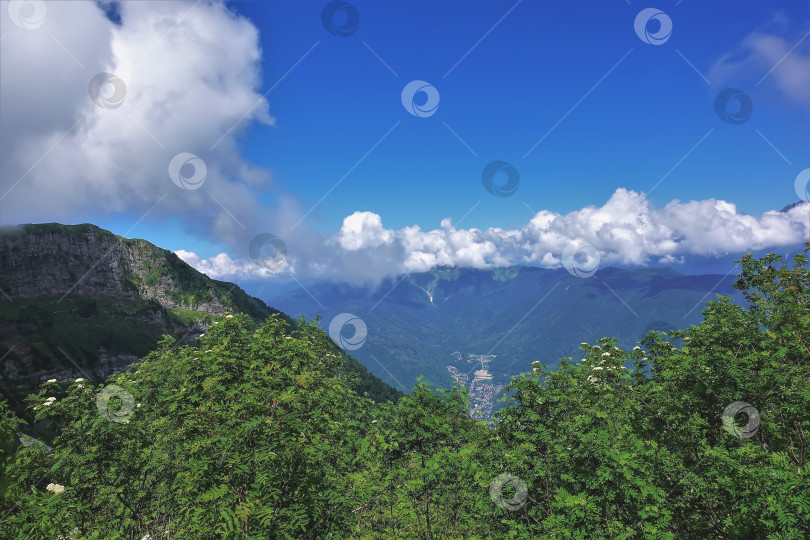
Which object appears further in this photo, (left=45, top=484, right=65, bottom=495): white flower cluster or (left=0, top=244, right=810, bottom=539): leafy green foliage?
(left=45, top=484, right=65, bottom=495): white flower cluster

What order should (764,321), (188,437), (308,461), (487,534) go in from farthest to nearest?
(764,321)
(487,534)
(188,437)
(308,461)

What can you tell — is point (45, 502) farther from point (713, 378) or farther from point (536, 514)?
point (713, 378)

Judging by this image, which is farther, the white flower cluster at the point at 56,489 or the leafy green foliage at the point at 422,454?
the white flower cluster at the point at 56,489

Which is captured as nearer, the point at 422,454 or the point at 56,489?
the point at 56,489

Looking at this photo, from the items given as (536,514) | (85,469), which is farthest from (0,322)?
(536,514)

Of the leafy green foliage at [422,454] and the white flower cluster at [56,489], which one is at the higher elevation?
the leafy green foliage at [422,454]

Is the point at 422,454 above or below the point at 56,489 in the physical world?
above

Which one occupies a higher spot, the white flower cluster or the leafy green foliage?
the leafy green foliage

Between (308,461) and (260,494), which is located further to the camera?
(308,461)
